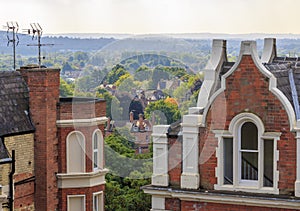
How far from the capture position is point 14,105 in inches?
1496

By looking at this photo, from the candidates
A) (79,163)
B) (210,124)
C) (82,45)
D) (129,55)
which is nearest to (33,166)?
(79,163)

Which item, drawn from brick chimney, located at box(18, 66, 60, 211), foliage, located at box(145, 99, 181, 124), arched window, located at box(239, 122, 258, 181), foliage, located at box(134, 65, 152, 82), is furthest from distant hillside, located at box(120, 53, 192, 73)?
brick chimney, located at box(18, 66, 60, 211)

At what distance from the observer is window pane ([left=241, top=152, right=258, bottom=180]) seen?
2650 centimetres

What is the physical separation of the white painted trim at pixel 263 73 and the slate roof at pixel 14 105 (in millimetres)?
12203

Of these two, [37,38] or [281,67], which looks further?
[37,38]

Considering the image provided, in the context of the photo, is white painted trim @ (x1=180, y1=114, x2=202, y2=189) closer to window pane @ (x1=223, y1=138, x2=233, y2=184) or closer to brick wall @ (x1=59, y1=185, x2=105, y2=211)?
window pane @ (x1=223, y1=138, x2=233, y2=184)

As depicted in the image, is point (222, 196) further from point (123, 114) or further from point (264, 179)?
point (123, 114)

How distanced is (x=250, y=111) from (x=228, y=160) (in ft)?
5.44

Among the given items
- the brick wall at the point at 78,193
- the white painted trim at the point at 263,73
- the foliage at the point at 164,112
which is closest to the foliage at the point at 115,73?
the foliage at the point at 164,112

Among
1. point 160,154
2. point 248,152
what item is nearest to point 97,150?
point 160,154

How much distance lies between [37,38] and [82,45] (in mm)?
4344

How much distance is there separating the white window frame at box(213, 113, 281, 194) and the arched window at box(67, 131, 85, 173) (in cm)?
1300

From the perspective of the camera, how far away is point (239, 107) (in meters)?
26.5

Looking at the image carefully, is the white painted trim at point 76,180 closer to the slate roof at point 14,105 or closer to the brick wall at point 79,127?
the brick wall at point 79,127
